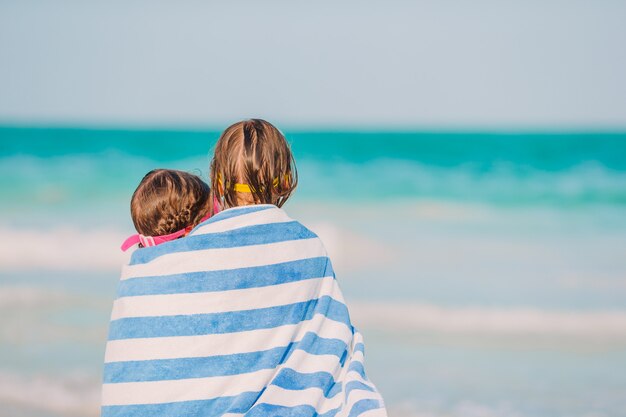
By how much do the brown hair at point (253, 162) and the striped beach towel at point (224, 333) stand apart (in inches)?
2.4

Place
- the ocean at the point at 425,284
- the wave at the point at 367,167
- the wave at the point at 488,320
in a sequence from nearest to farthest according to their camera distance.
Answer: the ocean at the point at 425,284 → the wave at the point at 488,320 → the wave at the point at 367,167

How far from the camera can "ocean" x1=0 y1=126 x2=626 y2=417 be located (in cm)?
441

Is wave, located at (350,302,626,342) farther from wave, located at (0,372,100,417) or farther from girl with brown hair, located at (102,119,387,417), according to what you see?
girl with brown hair, located at (102,119,387,417)

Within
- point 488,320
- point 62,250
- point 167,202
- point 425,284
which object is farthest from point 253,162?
point 62,250

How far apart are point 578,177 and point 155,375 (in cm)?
1477

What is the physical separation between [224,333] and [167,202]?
494 mm

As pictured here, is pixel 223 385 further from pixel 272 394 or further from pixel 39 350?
pixel 39 350

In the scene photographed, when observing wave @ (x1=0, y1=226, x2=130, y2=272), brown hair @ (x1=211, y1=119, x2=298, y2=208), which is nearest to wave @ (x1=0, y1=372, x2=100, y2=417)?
brown hair @ (x1=211, y1=119, x2=298, y2=208)

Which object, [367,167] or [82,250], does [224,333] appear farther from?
[367,167]

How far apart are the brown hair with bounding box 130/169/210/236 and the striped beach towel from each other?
239mm

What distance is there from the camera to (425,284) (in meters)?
6.64

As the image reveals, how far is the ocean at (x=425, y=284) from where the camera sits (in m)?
4.41

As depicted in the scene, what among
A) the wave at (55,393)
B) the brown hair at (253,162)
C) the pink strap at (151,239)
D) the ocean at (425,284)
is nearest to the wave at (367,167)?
the ocean at (425,284)

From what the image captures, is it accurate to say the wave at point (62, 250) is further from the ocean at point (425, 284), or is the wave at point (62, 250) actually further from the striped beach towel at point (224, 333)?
the striped beach towel at point (224, 333)
